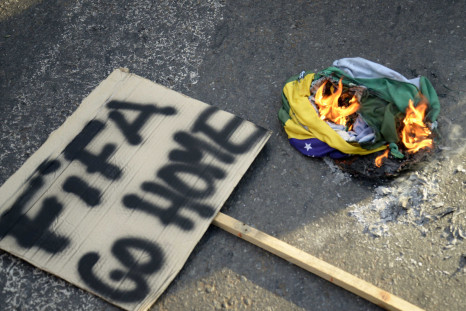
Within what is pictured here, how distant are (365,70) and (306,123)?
0.57 m

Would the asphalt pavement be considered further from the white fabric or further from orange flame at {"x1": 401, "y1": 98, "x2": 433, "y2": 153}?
the white fabric

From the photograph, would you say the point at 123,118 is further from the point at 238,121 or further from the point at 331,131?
the point at 331,131

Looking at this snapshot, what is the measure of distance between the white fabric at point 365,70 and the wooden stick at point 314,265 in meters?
1.30

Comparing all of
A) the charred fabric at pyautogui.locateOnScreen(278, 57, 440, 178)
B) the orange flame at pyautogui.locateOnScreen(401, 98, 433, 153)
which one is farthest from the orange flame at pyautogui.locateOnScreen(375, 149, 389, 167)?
the orange flame at pyautogui.locateOnScreen(401, 98, 433, 153)

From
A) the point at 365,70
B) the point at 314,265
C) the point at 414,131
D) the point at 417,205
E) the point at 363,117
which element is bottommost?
the point at 417,205

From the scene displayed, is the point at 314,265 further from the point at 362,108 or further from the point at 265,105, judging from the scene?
the point at 265,105

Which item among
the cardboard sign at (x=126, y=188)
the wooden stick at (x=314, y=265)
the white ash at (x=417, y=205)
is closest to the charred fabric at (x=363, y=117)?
the white ash at (x=417, y=205)

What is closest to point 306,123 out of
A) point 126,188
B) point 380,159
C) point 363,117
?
point 363,117

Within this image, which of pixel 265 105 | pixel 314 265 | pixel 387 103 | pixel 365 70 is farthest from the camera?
pixel 265 105

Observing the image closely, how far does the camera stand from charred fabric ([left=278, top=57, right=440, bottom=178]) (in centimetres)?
312

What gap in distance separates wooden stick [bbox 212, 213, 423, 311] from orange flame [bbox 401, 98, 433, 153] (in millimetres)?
943

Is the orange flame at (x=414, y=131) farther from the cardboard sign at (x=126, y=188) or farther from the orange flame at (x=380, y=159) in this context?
the cardboard sign at (x=126, y=188)

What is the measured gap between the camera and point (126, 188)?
3094 millimetres

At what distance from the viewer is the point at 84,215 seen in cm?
301
